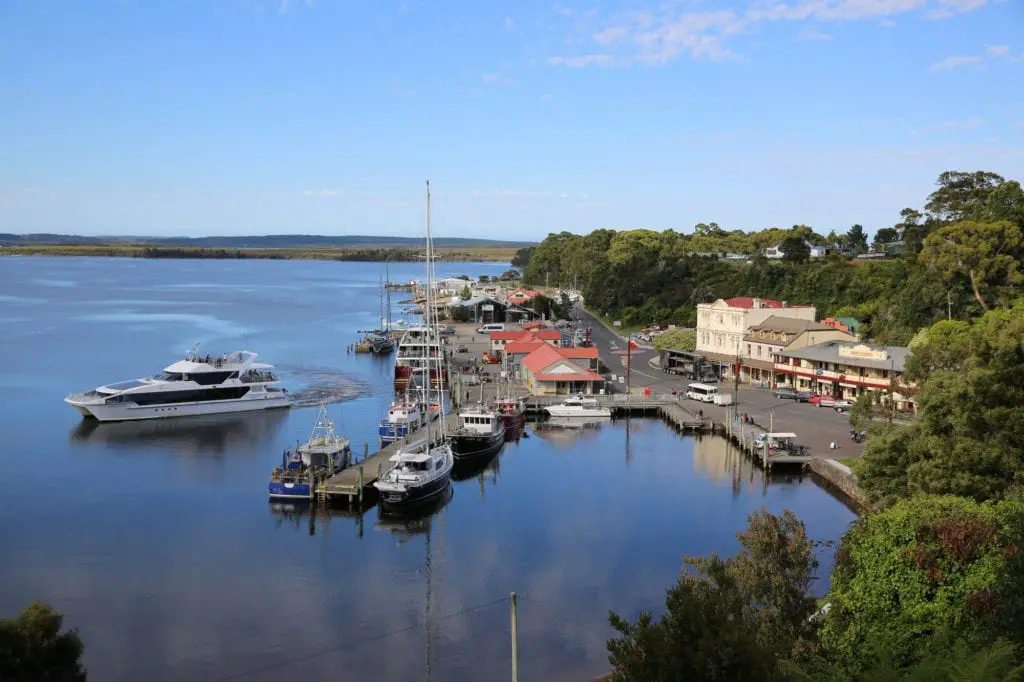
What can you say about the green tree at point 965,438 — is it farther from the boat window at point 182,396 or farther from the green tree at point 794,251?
the green tree at point 794,251

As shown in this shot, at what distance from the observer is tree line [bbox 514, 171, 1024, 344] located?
44.4 meters

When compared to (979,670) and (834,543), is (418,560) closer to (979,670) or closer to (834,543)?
(834,543)

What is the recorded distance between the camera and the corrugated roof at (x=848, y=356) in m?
37.2

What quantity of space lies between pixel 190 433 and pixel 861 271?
45.4 metres

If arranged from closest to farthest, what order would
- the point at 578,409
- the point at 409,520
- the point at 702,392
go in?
1. the point at 409,520
2. the point at 578,409
3. the point at 702,392

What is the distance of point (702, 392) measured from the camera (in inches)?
1628

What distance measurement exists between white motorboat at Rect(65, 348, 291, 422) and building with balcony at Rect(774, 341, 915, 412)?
24132mm

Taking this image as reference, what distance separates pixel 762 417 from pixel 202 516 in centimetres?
2239

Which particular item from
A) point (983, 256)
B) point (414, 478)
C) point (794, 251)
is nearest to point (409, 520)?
point (414, 478)

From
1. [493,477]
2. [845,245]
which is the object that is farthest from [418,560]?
[845,245]

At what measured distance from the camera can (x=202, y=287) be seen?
135250mm

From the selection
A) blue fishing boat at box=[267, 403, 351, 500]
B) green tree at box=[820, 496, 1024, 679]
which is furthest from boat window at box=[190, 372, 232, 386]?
green tree at box=[820, 496, 1024, 679]

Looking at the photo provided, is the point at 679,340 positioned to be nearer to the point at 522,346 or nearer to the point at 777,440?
the point at 522,346

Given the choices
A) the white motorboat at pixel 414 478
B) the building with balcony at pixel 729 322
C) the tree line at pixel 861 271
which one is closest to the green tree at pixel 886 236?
the tree line at pixel 861 271
